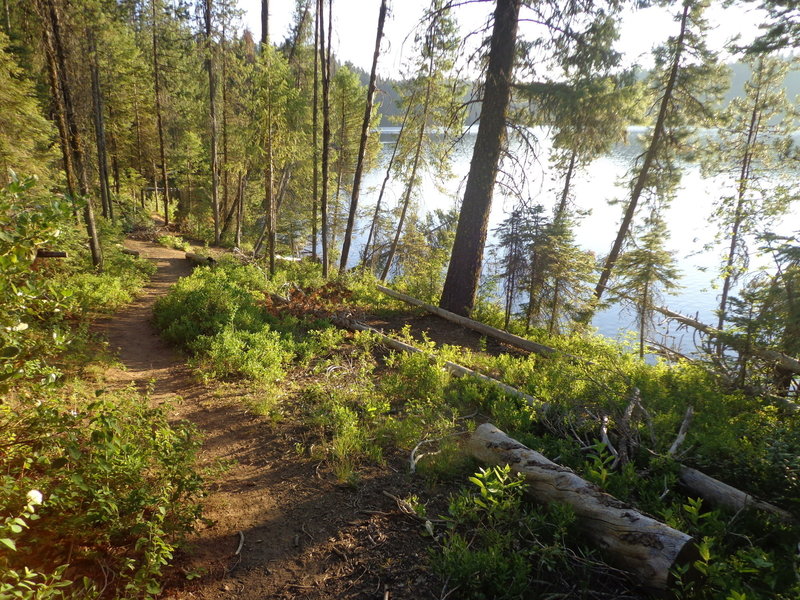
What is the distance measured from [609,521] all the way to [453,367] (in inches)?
158

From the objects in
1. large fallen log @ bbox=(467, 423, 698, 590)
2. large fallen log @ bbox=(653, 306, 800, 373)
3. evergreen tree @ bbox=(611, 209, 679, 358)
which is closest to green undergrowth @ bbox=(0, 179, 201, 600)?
large fallen log @ bbox=(467, 423, 698, 590)

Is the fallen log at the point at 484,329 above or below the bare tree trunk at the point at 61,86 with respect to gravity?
below

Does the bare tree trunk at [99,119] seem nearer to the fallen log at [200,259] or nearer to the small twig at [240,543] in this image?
the fallen log at [200,259]

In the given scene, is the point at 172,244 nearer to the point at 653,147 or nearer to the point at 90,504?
the point at 90,504

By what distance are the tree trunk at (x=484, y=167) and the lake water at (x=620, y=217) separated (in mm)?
617

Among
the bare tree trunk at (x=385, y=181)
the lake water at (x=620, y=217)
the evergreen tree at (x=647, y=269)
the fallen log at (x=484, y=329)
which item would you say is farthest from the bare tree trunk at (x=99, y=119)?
the evergreen tree at (x=647, y=269)

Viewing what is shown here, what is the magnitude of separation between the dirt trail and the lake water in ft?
26.1

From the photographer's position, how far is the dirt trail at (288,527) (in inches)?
126

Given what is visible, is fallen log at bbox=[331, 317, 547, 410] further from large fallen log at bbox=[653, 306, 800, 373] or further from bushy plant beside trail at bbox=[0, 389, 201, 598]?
bushy plant beside trail at bbox=[0, 389, 201, 598]

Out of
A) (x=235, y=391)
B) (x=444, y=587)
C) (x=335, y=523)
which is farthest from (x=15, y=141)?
(x=444, y=587)

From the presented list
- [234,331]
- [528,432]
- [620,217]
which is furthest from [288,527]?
[620,217]

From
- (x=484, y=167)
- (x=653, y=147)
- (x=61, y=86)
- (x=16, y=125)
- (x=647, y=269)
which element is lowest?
(x=647, y=269)

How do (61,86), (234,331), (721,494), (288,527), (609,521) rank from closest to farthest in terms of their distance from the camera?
(609,521) → (288,527) → (721,494) → (234,331) → (61,86)

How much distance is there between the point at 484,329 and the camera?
9.89 meters
